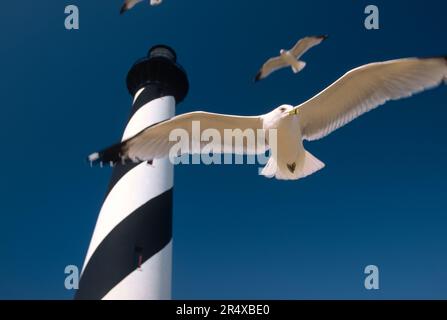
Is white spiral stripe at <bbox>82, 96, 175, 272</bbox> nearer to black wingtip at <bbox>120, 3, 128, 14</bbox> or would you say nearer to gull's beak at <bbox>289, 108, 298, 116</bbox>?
black wingtip at <bbox>120, 3, 128, 14</bbox>

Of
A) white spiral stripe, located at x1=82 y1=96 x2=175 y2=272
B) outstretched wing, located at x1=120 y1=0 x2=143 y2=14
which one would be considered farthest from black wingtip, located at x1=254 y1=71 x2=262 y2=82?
outstretched wing, located at x1=120 y1=0 x2=143 y2=14

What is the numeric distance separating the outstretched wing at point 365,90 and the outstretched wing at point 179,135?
55cm

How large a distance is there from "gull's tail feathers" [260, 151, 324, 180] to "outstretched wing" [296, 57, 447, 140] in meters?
0.30

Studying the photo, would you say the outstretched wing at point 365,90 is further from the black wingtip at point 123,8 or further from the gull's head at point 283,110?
the black wingtip at point 123,8

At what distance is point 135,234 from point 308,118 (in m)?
2.11

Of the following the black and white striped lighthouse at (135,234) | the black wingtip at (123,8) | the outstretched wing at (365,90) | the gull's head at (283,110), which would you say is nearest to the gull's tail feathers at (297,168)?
the outstretched wing at (365,90)

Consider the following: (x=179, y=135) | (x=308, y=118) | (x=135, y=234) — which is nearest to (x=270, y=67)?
(x=308, y=118)

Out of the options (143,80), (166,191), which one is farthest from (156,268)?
(143,80)

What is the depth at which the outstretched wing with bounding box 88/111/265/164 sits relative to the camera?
3.65 metres

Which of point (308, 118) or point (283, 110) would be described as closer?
point (283, 110)

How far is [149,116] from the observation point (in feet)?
17.8

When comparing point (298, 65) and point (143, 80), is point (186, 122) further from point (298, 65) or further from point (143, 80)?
point (143, 80)

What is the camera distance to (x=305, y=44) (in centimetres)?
425

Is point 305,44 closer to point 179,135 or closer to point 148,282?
point 179,135
